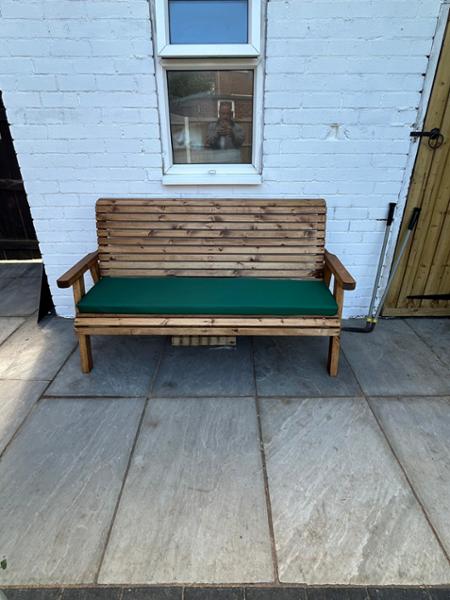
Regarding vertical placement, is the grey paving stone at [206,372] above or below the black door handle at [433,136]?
below

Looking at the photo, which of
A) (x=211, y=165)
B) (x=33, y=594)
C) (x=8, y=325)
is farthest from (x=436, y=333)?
(x=8, y=325)

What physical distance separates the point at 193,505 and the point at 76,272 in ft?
4.86

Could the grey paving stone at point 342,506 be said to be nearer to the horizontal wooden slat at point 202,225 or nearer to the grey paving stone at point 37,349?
the horizontal wooden slat at point 202,225

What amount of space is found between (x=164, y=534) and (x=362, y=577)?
75 cm

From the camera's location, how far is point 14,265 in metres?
4.25

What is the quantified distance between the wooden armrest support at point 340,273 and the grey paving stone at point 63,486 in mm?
1398

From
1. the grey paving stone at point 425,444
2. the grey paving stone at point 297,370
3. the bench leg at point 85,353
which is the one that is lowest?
the grey paving stone at point 297,370

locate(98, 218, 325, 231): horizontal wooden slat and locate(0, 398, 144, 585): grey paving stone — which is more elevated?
locate(98, 218, 325, 231): horizontal wooden slat

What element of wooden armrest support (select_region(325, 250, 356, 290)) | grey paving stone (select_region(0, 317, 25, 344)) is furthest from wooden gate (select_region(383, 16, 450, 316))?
grey paving stone (select_region(0, 317, 25, 344))

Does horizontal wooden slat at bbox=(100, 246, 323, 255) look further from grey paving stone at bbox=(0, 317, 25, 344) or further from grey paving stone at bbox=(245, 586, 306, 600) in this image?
grey paving stone at bbox=(245, 586, 306, 600)

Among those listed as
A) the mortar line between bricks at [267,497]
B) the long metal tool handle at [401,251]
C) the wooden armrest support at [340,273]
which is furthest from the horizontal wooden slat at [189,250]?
the mortar line between bricks at [267,497]

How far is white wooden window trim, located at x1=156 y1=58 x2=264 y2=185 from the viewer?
2.30 meters

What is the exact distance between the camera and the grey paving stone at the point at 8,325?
2.80 metres

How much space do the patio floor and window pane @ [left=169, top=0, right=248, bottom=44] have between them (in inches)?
82.9
